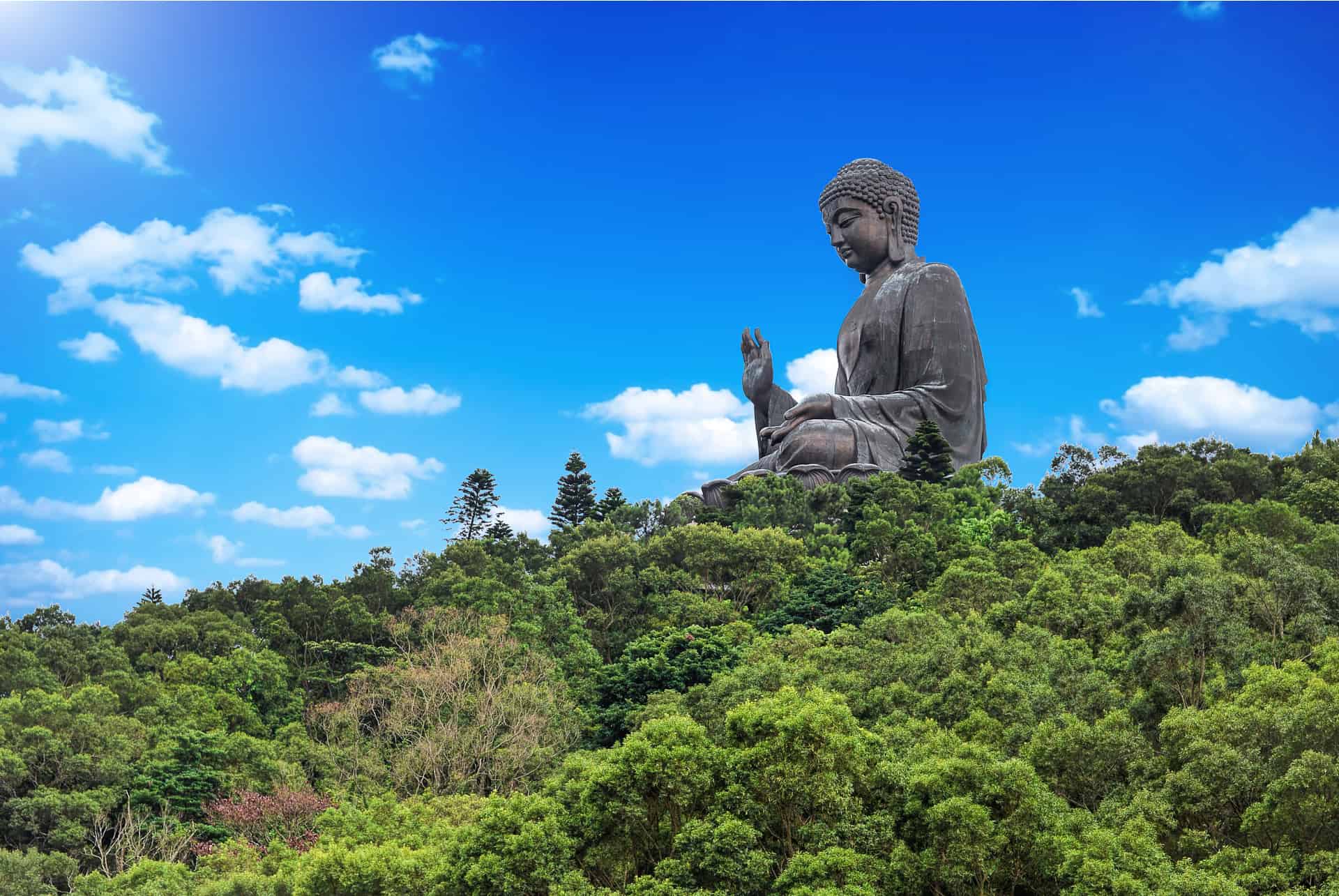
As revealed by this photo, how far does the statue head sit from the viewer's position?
2750 centimetres

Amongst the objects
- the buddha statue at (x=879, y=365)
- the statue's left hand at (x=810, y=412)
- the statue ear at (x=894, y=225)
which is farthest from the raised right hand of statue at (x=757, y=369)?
the statue ear at (x=894, y=225)

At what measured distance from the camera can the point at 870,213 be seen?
27.6 metres

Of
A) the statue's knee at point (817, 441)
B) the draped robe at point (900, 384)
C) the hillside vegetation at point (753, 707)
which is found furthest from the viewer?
the draped robe at point (900, 384)

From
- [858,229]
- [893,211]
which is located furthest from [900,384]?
[893,211]

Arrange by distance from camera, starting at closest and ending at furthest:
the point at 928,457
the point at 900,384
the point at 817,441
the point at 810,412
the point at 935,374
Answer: the point at 928,457
the point at 817,441
the point at 810,412
the point at 935,374
the point at 900,384

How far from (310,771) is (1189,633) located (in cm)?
1169

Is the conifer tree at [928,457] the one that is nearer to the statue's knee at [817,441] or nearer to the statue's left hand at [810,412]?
the statue's knee at [817,441]

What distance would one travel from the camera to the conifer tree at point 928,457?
24.2 metres

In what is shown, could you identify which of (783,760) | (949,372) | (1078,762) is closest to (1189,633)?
(1078,762)

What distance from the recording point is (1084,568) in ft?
49.5

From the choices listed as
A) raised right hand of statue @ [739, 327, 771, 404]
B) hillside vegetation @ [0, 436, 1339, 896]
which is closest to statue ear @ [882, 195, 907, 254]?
raised right hand of statue @ [739, 327, 771, 404]

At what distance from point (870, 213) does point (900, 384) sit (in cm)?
394

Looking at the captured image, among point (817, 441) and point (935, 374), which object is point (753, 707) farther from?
point (935, 374)

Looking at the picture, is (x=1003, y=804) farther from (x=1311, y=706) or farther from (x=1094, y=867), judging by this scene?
(x=1311, y=706)
